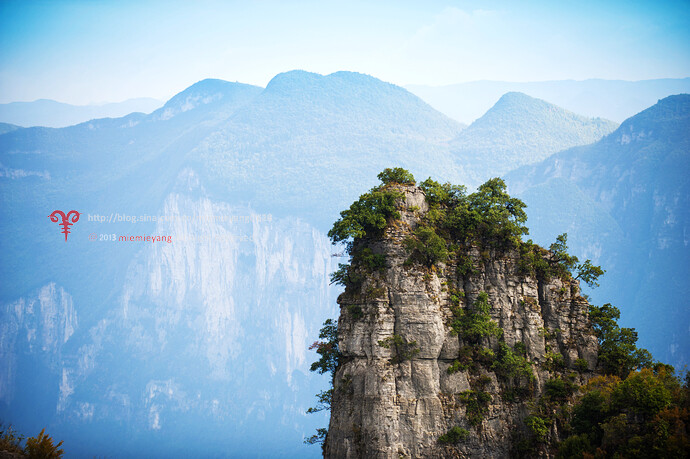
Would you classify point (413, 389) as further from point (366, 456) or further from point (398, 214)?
point (398, 214)

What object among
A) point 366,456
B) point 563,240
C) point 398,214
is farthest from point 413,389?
point 563,240

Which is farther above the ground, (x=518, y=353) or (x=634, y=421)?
(x=518, y=353)

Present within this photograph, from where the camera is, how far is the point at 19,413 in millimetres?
184875

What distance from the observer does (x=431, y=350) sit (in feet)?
168

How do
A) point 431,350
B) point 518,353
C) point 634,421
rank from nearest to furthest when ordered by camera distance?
1. point 634,421
2. point 431,350
3. point 518,353

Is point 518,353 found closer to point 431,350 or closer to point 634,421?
point 431,350

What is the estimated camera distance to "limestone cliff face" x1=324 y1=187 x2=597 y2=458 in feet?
163

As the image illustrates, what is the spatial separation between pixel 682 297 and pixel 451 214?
140936 mm

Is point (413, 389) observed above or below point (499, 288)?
below

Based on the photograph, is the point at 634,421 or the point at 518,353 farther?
the point at 518,353

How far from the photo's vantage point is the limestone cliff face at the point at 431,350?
49.6 m

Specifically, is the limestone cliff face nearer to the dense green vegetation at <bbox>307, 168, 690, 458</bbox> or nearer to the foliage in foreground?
the dense green vegetation at <bbox>307, 168, 690, 458</bbox>

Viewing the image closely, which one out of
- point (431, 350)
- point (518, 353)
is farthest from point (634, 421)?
point (431, 350)

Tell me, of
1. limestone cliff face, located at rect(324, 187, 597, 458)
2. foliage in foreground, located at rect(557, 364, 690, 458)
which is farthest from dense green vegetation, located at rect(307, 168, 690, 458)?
limestone cliff face, located at rect(324, 187, 597, 458)
